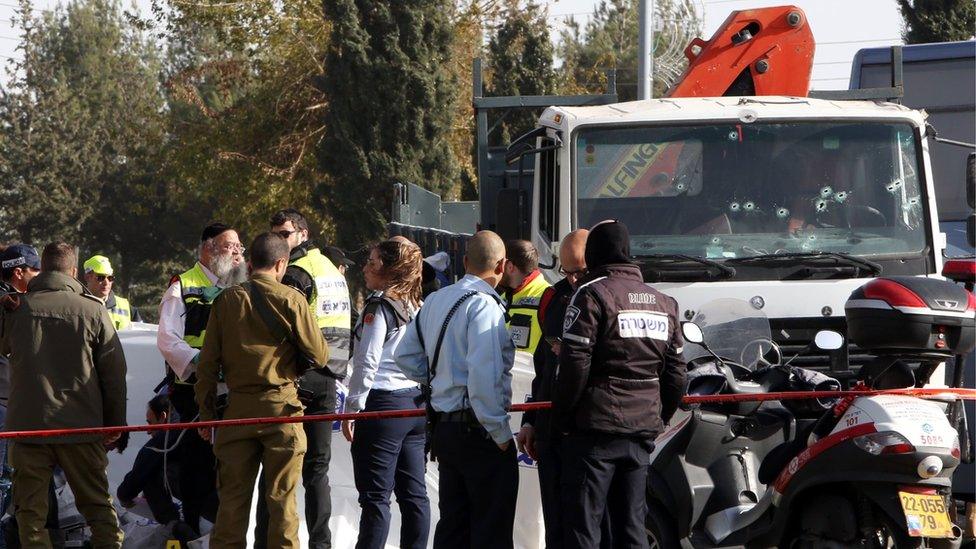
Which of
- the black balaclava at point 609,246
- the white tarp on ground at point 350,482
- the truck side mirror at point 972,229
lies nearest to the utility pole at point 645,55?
the truck side mirror at point 972,229

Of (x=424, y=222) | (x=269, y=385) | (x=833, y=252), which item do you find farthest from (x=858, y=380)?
(x=424, y=222)

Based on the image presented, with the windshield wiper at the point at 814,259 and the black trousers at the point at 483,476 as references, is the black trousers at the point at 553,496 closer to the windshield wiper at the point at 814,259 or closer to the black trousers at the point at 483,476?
the black trousers at the point at 483,476

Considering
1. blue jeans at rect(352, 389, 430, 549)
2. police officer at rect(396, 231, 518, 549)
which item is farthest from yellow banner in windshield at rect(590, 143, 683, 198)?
police officer at rect(396, 231, 518, 549)

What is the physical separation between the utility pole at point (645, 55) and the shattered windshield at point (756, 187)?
29.6 feet

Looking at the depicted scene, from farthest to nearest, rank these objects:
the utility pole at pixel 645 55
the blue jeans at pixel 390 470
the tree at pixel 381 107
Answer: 1. the tree at pixel 381 107
2. the utility pole at pixel 645 55
3. the blue jeans at pixel 390 470

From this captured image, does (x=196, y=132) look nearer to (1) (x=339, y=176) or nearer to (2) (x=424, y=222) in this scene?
(1) (x=339, y=176)

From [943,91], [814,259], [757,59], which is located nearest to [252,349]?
[814,259]

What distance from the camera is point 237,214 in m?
32.2

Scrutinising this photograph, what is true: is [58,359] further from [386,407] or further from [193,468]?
[386,407]

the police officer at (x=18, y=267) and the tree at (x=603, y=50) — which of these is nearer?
the police officer at (x=18, y=267)

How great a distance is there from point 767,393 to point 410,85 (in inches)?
859

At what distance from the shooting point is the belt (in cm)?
600

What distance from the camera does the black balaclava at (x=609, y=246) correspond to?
5.90 meters

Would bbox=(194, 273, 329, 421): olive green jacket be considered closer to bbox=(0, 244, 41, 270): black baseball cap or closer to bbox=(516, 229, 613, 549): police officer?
bbox=(516, 229, 613, 549): police officer
